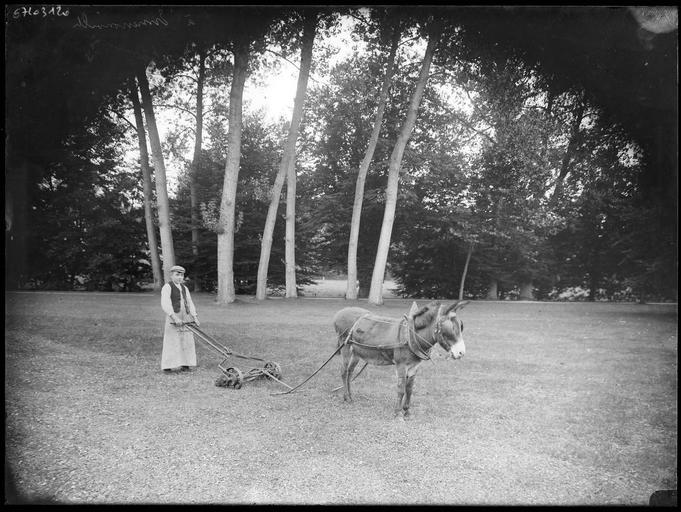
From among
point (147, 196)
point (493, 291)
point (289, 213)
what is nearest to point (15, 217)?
point (147, 196)

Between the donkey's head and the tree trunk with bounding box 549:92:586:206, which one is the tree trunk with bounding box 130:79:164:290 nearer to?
the donkey's head

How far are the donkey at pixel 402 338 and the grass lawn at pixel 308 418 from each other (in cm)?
55

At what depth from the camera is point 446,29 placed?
4391mm

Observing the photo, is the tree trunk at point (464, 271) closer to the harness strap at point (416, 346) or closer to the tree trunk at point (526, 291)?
the tree trunk at point (526, 291)

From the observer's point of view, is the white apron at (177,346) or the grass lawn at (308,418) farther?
the white apron at (177,346)

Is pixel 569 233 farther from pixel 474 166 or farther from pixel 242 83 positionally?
pixel 242 83

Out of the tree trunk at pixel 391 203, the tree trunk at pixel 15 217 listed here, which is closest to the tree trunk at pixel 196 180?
the tree trunk at pixel 15 217

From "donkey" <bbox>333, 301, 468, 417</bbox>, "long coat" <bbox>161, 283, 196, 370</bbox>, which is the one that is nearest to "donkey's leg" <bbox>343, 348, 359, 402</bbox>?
"donkey" <bbox>333, 301, 468, 417</bbox>

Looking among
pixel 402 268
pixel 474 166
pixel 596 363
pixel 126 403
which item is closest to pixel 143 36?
pixel 126 403

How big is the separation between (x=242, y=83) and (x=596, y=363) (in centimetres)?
911

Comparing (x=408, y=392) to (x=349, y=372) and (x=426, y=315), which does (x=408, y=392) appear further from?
(x=426, y=315)

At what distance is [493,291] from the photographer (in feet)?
25.9

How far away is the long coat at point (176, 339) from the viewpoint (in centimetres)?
626

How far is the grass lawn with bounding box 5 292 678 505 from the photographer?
311 cm
